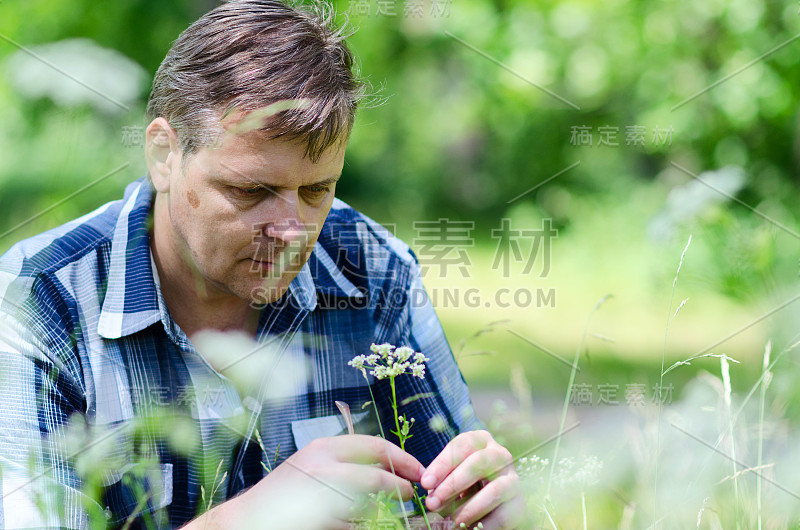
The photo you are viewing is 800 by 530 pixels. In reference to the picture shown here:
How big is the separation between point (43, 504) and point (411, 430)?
2.82ft

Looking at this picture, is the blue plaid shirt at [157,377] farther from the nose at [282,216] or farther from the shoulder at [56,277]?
the nose at [282,216]

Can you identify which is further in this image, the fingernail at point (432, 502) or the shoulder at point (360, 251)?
the shoulder at point (360, 251)

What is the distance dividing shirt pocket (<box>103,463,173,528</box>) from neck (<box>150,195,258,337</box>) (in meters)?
0.31

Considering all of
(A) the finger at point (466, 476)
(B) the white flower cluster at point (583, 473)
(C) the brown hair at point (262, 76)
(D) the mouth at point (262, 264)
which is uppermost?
(C) the brown hair at point (262, 76)

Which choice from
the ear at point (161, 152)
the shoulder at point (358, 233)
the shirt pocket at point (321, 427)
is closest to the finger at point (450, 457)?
the shirt pocket at point (321, 427)

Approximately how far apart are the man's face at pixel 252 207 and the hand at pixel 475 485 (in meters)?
0.48

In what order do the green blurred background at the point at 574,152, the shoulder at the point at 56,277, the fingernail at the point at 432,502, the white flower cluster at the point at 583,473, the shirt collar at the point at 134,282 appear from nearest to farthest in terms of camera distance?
the white flower cluster at the point at 583,473 → the fingernail at the point at 432,502 → the shoulder at the point at 56,277 → the shirt collar at the point at 134,282 → the green blurred background at the point at 574,152

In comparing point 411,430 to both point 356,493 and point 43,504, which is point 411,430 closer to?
point 356,493

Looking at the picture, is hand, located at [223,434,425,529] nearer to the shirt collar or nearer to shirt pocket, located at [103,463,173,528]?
shirt pocket, located at [103,463,173,528]

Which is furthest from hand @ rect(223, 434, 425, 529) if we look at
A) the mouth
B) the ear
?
the ear

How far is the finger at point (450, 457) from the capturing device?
1271mm

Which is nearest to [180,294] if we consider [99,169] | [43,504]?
[43,504]

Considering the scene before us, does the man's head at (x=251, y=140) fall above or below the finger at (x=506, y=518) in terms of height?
above

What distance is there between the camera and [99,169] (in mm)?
3238
